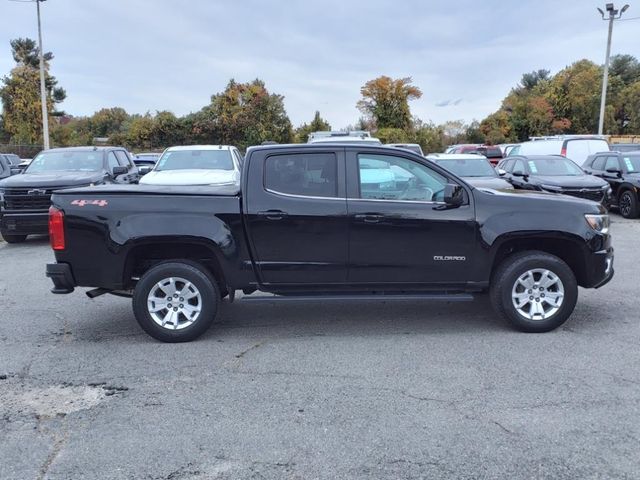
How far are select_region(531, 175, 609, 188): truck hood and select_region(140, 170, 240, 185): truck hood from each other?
23.5 ft

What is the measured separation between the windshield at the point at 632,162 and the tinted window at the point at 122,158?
12371mm

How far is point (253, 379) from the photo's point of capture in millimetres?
4688

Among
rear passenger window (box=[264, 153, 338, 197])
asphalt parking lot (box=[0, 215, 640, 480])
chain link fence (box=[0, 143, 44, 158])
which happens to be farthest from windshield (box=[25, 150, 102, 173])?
chain link fence (box=[0, 143, 44, 158])

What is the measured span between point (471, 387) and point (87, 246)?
12.0 ft

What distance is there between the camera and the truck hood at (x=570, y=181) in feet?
42.9

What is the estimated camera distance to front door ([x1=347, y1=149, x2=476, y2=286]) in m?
5.55

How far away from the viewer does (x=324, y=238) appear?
18.2 feet

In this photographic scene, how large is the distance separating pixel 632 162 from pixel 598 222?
1074cm

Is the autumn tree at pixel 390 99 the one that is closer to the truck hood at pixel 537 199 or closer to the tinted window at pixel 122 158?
the tinted window at pixel 122 158

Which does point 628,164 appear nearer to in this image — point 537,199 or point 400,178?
point 537,199

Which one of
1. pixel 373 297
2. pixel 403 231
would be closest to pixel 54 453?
pixel 373 297

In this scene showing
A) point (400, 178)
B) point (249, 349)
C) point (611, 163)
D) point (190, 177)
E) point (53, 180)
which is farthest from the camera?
point (611, 163)

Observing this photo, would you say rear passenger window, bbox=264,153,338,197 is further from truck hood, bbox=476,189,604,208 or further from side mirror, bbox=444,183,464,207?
truck hood, bbox=476,189,604,208

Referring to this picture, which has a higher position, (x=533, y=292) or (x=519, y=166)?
(x=519, y=166)
